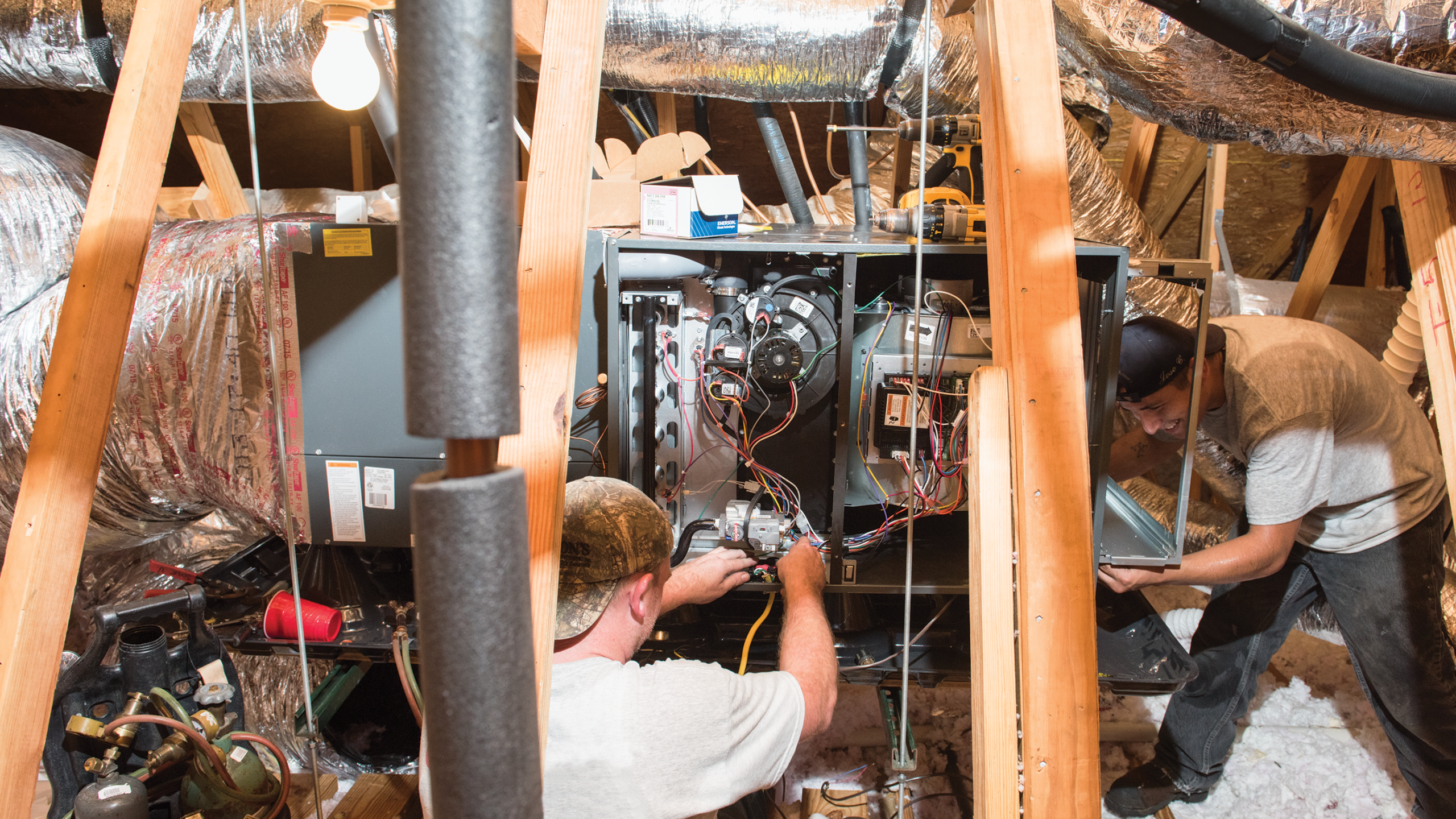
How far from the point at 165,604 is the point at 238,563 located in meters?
0.33

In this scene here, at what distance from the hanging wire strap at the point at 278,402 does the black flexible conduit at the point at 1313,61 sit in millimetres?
841

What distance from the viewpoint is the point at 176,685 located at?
4.23ft

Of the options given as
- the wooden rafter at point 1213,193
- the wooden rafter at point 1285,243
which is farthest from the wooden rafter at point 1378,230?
the wooden rafter at point 1213,193

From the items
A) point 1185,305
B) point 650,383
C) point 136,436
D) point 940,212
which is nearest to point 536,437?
point 650,383

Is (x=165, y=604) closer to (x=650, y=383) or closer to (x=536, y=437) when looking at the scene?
(x=650, y=383)

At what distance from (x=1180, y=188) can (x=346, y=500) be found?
2.76 m

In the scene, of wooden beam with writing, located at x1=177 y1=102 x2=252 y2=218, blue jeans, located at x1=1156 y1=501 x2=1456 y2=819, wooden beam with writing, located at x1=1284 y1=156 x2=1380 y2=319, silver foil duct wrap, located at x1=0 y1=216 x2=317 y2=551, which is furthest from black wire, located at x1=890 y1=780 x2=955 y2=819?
wooden beam with writing, located at x1=177 y1=102 x2=252 y2=218

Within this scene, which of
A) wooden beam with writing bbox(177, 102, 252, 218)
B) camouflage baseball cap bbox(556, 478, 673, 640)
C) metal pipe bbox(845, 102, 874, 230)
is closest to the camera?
camouflage baseball cap bbox(556, 478, 673, 640)

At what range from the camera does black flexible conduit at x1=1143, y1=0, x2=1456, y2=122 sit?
560mm

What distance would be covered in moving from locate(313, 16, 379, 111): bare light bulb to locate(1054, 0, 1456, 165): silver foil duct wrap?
3.17 feet

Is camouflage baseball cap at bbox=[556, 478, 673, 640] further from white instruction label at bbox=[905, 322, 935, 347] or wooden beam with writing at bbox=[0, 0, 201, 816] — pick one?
white instruction label at bbox=[905, 322, 935, 347]

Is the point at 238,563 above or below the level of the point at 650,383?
below

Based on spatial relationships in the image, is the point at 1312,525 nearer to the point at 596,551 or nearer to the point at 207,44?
the point at 596,551

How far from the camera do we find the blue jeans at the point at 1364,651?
1.50 m
